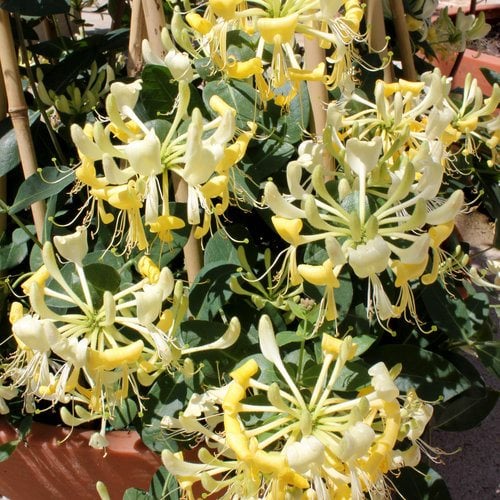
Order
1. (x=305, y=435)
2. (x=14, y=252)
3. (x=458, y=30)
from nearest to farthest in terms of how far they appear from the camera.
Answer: (x=305, y=435), (x=14, y=252), (x=458, y=30)

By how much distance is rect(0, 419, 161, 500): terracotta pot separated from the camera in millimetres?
792

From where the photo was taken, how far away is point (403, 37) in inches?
34.0

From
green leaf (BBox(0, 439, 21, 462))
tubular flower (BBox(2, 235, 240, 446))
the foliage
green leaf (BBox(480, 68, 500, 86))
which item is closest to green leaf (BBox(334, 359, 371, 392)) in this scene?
the foliage

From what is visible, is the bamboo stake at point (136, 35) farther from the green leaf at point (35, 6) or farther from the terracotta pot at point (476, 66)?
the terracotta pot at point (476, 66)

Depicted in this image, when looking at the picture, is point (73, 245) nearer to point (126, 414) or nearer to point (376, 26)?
point (126, 414)

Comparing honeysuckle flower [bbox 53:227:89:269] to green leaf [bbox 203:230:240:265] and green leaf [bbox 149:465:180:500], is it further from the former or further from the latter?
green leaf [bbox 149:465:180:500]

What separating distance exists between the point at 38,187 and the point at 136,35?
7.6 inches

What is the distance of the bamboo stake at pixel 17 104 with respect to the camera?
2.27ft

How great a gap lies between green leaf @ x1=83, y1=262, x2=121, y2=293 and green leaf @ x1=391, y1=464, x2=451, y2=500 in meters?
0.36

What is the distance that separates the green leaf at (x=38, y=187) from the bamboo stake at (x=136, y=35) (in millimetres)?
135

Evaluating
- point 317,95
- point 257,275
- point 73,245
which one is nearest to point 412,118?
→ point 317,95

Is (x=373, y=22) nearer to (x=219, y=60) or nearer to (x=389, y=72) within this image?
(x=389, y=72)

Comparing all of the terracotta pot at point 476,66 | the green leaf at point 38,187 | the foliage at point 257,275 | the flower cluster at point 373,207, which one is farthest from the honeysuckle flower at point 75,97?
the terracotta pot at point 476,66

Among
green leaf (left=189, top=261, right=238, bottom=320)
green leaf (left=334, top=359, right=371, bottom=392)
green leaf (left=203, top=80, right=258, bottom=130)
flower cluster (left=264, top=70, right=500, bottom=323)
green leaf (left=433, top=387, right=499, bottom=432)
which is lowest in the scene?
green leaf (left=433, top=387, right=499, bottom=432)
